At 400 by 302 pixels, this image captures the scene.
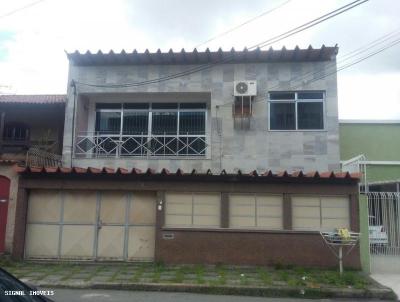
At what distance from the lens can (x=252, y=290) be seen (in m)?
9.80

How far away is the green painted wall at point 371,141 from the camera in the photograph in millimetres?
17547

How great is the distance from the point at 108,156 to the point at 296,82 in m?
6.97

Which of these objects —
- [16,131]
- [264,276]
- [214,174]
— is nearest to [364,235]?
[264,276]

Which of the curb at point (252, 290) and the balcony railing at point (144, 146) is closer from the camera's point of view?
the curb at point (252, 290)

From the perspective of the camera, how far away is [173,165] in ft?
50.1

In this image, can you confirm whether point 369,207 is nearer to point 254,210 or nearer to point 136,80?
point 254,210

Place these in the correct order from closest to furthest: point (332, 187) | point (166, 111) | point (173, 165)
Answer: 1. point (332, 187)
2. point (173, 165)
3. point (166, 111)

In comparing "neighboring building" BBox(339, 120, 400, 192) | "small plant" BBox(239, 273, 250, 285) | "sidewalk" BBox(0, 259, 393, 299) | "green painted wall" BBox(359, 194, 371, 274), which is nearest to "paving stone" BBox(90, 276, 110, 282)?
"sidewalk" BBox(0, 259, 393, 299)

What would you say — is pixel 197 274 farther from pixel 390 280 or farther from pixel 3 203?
pixel 3 203

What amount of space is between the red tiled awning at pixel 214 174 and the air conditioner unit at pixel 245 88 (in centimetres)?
323

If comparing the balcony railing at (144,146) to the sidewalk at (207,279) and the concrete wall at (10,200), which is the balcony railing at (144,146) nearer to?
the concrete wall at (10,200)

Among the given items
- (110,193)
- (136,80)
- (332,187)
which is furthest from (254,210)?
(136,80)

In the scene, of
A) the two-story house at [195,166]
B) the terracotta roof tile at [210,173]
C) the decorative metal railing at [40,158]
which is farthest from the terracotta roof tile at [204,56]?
the terracotta roof tile at [210,173]

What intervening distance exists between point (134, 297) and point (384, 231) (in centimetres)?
717
